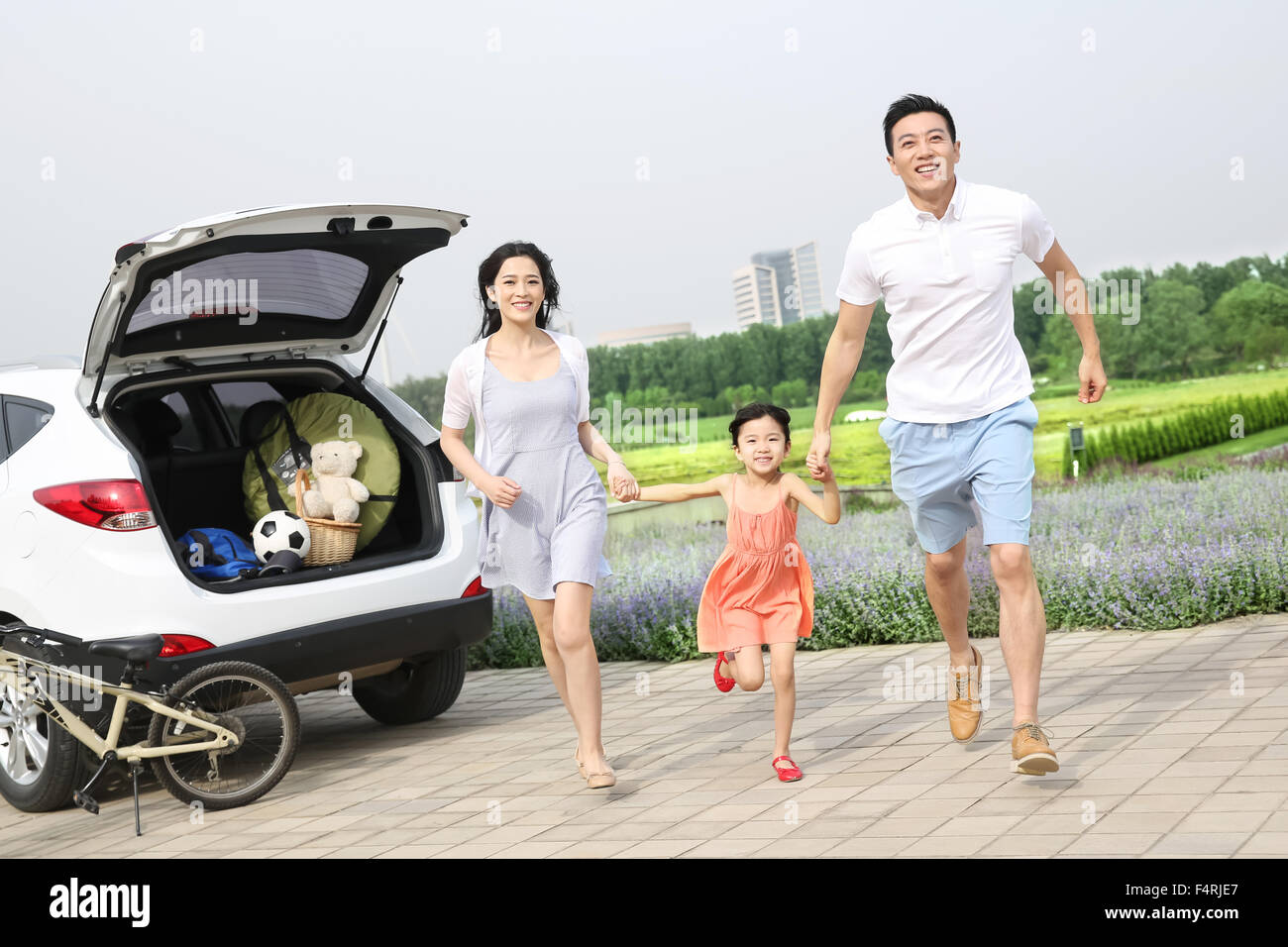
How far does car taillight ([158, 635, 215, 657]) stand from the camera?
17.8 ft

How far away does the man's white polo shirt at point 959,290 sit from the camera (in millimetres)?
4824

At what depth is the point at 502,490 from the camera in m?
5.07

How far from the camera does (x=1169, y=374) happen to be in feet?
40.4

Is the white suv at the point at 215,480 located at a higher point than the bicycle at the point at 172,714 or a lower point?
higher

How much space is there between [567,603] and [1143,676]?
8.49ft

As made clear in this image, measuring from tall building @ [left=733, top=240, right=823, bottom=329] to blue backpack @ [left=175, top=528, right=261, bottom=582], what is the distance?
862cm

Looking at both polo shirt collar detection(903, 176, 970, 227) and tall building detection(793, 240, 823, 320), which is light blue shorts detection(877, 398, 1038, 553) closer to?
polo shirt collar detection(903, 176, 970, 227)

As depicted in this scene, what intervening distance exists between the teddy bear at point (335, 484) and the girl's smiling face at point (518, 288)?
1.45 meters

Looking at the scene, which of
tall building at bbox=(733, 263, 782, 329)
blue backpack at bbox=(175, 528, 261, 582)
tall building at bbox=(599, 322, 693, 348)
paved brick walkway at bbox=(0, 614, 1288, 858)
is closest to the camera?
paved brick walkway at bbox=(0, 614, 1288, 858)

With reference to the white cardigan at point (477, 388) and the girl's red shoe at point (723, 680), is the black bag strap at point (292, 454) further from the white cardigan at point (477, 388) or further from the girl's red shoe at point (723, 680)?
the girl's red shoe at point (723, 680)
